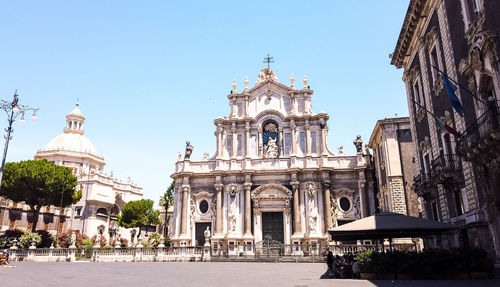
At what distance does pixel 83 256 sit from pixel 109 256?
104 inches

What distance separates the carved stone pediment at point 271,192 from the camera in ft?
114

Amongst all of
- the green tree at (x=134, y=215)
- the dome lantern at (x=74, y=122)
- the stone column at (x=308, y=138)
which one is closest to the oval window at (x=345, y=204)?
the stone column at (x=308, y=138)

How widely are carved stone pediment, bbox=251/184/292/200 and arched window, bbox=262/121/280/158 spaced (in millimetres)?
3374

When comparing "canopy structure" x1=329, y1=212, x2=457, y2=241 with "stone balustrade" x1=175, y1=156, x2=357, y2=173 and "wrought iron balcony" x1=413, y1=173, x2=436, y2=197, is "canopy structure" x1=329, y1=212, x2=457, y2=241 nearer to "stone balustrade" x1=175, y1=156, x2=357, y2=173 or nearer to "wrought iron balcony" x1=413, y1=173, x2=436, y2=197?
"wrought iron balcony" x1=413, y1=173, x2=436, y2=197

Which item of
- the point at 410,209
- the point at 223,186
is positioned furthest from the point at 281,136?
the point at 410,209

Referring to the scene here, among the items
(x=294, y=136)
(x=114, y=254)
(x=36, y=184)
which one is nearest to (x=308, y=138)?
(x=294, y=136)

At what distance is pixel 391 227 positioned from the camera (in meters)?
13.1

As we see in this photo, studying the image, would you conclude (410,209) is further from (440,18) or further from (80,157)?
(80,157)

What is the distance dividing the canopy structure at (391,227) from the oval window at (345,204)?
1992 centimetres

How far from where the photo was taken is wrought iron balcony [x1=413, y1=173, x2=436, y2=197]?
61.1 ft

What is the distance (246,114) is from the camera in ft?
125

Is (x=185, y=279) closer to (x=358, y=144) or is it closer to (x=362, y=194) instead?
(x=362, y=194)

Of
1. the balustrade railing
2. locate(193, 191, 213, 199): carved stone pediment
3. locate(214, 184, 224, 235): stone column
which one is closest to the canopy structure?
the balustrade railing

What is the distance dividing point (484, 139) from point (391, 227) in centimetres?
426
